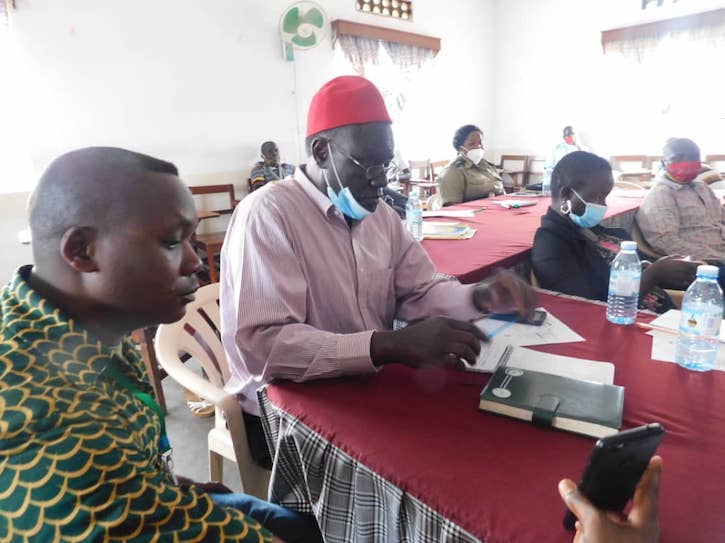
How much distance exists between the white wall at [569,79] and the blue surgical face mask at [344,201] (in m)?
6.99

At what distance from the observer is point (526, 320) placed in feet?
4.33

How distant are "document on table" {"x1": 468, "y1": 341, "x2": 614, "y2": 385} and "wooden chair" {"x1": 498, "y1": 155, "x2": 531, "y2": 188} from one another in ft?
23.5

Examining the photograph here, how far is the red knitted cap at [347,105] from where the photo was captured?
4.26 ft

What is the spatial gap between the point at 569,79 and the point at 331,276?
7.56m

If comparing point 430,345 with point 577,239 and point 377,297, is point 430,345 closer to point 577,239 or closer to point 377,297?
point 377,297

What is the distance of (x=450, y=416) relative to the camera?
875mm

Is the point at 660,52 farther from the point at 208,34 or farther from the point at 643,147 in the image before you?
the point at 208,34

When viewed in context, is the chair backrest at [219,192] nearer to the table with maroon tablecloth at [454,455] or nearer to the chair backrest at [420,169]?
the chair backrest at [420,169]

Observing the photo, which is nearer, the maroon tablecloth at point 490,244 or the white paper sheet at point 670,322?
the white paper sheet at point 670,322

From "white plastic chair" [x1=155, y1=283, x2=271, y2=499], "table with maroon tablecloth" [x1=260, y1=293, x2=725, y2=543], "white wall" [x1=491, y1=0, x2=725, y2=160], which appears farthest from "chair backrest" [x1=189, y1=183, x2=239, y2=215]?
"white wall" [x1=491, y1=0, x2=725, y2=160]

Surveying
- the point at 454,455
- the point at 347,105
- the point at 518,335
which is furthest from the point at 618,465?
the point at 347,105

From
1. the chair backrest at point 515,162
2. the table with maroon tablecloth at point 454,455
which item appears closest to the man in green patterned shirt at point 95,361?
the table with maroon tablecloth at point 454,455

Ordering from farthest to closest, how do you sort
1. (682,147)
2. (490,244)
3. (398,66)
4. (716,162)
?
(398,66), (716,162), (682,147), (490,244)

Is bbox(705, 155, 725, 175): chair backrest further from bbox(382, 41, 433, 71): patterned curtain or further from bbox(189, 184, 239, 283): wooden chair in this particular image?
bbox(189, 184, 239, 283): wooden chair
